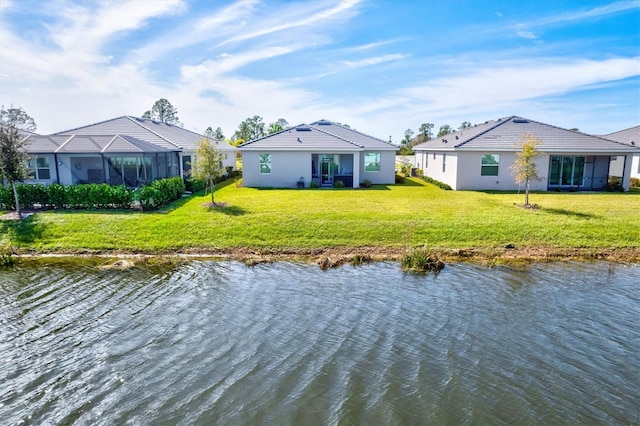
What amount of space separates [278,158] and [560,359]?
24.2 meters

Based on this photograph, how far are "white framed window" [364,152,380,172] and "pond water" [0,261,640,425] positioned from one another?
19.6m

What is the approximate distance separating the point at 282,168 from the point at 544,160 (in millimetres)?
17592

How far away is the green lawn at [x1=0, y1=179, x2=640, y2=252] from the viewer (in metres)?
16.8

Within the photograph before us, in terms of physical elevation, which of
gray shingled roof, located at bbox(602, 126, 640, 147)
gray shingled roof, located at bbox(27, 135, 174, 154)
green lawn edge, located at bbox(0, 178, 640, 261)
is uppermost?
gray shingled roof, located at bbox(602, 126, 640, 147)

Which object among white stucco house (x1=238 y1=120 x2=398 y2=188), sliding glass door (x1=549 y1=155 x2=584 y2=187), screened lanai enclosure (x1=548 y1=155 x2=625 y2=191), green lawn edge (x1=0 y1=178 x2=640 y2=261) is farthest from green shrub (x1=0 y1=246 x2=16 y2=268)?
sliding glass door (x1=549 y1=155 x2=584 y2=187)

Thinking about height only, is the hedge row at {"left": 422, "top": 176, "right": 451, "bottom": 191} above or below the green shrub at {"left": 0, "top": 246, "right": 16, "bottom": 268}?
above

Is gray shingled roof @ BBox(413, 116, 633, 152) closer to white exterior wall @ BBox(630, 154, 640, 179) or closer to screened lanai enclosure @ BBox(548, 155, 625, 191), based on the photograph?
screened lanai enclosure @ BBox(548, 155, 625, 191)

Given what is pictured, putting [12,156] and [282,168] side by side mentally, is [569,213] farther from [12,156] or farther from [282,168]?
[12,156]

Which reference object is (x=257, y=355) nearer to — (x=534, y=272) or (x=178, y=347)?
(x=178, y=347)

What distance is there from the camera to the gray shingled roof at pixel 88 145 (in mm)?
25781

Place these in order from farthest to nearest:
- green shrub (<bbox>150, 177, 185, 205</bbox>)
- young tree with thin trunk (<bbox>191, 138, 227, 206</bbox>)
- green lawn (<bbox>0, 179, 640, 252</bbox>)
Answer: green shrub (<bbox>150, 177, 185, 205</bbox>)
young tree with thin trunk (<bbox>191, 138, 227, 206</bbox>)
green lawn (<bbox>0, 179, 640, 252</bbox>)

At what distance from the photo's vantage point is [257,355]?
28.1 ft

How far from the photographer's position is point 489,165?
93.7ft

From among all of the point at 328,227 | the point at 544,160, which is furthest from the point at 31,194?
the point at 544,160
